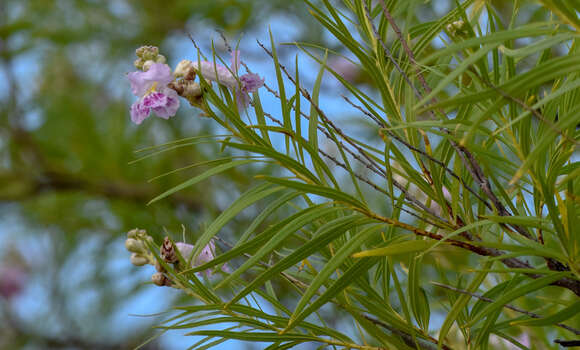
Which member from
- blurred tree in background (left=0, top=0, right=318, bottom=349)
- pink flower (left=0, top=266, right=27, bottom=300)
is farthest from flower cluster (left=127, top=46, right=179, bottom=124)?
pink flower (left=0, top=266, right=27, bottom=300)

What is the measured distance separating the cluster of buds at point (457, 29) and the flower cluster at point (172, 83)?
81 millimetres

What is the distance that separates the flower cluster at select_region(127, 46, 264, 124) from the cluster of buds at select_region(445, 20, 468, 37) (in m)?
0.08

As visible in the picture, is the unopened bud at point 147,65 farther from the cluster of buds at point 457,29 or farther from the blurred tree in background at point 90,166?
the blurred tree in background at point 90,166

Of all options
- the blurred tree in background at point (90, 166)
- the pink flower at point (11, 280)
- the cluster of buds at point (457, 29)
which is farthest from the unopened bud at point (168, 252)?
the pink flower at point (11, 280)

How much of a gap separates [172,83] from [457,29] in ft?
0.39

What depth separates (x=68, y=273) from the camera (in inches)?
52.2

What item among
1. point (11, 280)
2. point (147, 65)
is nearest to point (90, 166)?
point (11, 280)

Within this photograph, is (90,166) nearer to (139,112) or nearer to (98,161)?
(98,161)

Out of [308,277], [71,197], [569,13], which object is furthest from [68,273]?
[569,13]

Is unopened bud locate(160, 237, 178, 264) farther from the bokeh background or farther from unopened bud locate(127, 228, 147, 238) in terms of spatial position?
the bokeh background

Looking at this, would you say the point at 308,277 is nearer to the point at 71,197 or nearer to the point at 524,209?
the point at 524,209

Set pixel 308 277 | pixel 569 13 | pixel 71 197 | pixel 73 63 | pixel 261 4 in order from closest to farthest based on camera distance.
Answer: pixel 569 13 → pixel 308 277 → pixel 261 4 → pixel 71 197 → pixel 73 63

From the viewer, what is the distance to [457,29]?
21 cm

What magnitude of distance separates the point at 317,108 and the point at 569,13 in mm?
92
